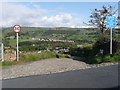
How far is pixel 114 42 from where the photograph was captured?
81.0ft

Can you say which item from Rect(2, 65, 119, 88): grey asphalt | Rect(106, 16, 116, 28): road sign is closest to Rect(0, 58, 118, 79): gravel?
Rect(2, 65, 119, 88): grey asphalt

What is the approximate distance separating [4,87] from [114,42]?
54.7 ft

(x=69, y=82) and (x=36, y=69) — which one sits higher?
(x=69, y=82)

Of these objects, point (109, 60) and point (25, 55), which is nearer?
point (109, 60)

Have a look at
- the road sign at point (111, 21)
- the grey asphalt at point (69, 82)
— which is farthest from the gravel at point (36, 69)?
the road sign at point (111, 21)

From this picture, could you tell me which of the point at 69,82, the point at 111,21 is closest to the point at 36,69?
the point at 69,82

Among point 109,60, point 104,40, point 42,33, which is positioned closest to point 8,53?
point 109,60

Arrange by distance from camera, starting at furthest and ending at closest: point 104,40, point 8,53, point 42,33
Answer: point 42,33
point 104,40
point 8,53

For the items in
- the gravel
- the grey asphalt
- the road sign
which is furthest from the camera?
the road sign

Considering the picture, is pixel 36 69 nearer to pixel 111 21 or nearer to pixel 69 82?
pixel 69 82

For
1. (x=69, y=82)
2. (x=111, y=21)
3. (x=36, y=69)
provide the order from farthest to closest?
(x=111, y=21) → (x=36, y=69) → (x=69, y=82)

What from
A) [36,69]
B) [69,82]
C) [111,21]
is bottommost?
[36,69]

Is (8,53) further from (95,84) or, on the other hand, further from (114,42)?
(95,84)

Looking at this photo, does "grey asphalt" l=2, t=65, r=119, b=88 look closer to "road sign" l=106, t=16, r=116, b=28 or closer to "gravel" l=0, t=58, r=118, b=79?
"gravel" l=0, t=58, r=118, b=79
